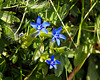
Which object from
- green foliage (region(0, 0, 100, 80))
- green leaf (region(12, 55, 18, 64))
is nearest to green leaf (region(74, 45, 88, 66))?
green foliage (region(0, 0, 100, 80))

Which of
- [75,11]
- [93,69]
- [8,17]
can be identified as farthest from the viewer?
[93,69]

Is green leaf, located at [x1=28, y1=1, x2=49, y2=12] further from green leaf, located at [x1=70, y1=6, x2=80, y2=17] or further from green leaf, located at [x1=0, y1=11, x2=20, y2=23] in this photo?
green leaf, located at [x1=70, y1=6, x2=80, y2=17]

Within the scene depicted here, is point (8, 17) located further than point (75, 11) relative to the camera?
No

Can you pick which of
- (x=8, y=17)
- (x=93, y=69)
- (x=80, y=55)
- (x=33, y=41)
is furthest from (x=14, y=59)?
(x=93, y=69)

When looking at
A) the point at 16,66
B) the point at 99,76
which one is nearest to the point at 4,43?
the point at 16,66

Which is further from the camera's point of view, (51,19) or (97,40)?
(97,40)

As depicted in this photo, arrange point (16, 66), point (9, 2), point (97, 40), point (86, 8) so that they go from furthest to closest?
point (97, 40), point (86, 8), point (16, 66), point (9, 2)

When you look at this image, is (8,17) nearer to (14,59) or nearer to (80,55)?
(14,59)

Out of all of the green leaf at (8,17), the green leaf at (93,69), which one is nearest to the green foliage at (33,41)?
the green leaf at (8,17)

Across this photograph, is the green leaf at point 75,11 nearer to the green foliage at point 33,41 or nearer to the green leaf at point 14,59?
the green foliage at point 33,41

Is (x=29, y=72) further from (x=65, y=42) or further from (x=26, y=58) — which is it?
(x=65, y=42)
